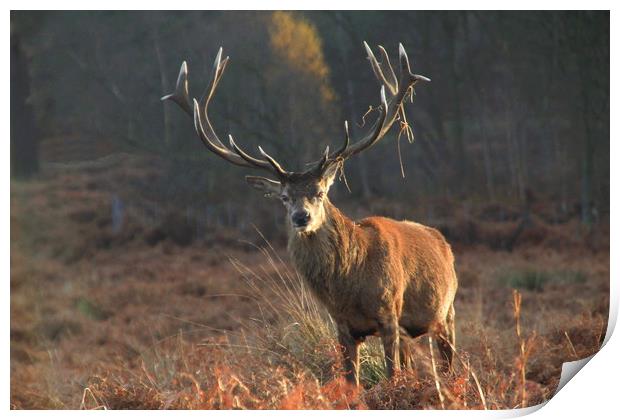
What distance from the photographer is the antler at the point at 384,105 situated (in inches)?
183

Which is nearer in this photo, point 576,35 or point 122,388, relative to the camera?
point 122,388

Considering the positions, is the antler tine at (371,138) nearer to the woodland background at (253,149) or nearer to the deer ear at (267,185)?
the deer ear at (267,185)

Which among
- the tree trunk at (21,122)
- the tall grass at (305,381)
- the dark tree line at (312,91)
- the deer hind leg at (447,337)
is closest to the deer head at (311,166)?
the tall grass at (305,381)

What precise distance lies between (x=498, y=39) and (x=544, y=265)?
6.93 feet

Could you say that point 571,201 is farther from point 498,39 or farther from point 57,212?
point 57,212

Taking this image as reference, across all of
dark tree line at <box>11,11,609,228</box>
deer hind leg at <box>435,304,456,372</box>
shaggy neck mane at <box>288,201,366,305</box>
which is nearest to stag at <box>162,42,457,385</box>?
shaggy neck mane at <box>288,201,366,305</box>

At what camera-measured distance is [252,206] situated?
11.0 meters

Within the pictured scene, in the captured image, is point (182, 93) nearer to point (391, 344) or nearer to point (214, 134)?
point (214, 134)

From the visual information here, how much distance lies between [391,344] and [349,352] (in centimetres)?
19

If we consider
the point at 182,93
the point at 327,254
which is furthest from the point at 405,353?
the point at 182,93

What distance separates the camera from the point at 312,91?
9945mm

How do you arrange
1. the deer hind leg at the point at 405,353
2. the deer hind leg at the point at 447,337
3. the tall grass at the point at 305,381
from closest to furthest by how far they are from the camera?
the tall grass at the point at 305,381 < the deer hind leg at the point at 405,353 < the deer hind leg at the point at 447,337
